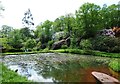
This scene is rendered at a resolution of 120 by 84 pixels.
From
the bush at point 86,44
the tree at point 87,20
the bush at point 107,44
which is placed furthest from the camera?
the tree at point 87,20

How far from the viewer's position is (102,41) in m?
44.5

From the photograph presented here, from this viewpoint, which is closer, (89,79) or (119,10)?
(89,79)

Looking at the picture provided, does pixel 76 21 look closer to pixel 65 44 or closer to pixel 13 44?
pixel 65 44

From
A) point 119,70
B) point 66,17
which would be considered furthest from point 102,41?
point 119,70

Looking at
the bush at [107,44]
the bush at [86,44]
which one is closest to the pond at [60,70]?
the bush at [107,44]

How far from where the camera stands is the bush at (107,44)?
135ft

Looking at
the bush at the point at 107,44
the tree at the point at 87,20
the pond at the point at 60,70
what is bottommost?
the pond at the point at 60,70

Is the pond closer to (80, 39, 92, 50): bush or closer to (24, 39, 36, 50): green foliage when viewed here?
(80, 39, 92, 50): bush

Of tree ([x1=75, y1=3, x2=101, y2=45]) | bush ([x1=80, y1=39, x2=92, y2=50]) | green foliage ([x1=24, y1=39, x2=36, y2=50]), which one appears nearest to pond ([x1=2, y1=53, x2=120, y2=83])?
bush ([x1=80, y1=39, x2=92, y2=50])

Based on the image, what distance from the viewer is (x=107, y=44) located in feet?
142

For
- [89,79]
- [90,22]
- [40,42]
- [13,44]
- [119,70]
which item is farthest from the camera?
[40,42]

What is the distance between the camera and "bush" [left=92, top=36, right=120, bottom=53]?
4114cm

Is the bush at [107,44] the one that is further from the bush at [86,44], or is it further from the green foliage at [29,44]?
the green foliage at [29,44]

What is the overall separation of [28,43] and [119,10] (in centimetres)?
2393
